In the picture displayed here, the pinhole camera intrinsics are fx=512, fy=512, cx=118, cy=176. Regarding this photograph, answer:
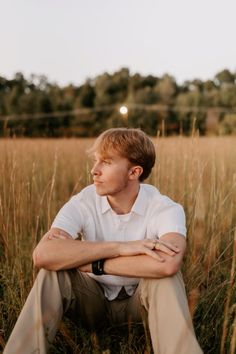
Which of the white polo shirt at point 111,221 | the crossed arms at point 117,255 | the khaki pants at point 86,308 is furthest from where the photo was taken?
the white polo shirt at point 111,221

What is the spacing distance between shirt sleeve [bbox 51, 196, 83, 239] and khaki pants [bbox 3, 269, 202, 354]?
161mm

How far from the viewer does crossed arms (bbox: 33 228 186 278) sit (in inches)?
69.0

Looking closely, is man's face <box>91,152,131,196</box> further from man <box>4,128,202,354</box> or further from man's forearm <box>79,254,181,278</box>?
man's forearm <box>79,254,181,278</box>

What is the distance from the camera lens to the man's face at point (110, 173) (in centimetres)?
200

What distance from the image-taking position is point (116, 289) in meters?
2.05

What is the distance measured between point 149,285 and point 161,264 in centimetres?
11

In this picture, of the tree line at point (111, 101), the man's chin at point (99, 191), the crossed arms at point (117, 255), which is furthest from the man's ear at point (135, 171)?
the tree line at point (111, 101)

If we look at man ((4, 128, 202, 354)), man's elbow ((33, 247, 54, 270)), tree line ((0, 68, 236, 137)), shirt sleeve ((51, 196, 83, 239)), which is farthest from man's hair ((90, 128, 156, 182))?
tree line ((0, 68, 236, 137))

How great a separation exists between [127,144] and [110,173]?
134mm

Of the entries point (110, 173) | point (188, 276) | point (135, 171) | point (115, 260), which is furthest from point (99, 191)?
point (188, 276)

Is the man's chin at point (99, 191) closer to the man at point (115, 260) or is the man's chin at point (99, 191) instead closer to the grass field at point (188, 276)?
the man at point (115, 260)

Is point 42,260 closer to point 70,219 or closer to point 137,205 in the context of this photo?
point 70,219

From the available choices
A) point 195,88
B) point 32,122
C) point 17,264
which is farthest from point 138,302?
point 195,88

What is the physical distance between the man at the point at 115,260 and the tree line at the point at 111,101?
16.6 m
